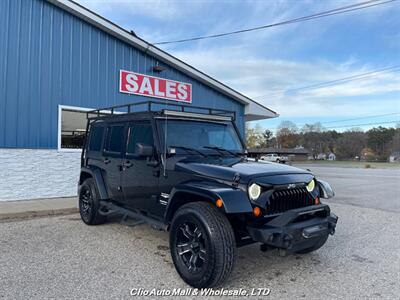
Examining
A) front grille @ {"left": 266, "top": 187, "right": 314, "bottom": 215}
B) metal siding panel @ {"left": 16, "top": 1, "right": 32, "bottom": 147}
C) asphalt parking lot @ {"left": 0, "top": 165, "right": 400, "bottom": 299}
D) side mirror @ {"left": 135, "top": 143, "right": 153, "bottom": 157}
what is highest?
metal siding panel @ {"left": 16, "top": 1, "right": 32, "bottom": 147}

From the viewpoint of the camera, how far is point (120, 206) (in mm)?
5324

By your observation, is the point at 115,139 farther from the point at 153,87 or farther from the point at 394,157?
the point at 394,157

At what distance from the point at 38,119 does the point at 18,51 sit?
182 centimetres

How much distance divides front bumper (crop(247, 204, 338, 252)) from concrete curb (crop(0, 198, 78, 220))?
5558 millimetres

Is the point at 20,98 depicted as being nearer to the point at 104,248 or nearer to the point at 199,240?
A: the point at 104,248

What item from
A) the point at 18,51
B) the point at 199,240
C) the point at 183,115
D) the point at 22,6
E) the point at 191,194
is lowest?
the point at 199,240

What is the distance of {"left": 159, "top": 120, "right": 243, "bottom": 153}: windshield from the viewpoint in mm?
4555

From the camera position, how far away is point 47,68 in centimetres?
881

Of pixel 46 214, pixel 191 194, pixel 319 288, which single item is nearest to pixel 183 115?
pixel 191 194

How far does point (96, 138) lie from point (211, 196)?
12.1ft

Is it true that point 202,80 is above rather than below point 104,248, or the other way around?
above

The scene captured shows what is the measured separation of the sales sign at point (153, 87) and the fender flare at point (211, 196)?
23.3 feet

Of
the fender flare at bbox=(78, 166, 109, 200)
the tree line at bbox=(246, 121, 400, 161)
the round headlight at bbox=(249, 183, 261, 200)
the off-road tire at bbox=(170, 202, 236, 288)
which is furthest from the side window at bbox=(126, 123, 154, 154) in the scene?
the tree line at bbox=(246, 121, 400, 161)

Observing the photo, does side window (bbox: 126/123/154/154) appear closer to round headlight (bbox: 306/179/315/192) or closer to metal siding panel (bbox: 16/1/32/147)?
round headlight (bbox: 306/179/315/192)
